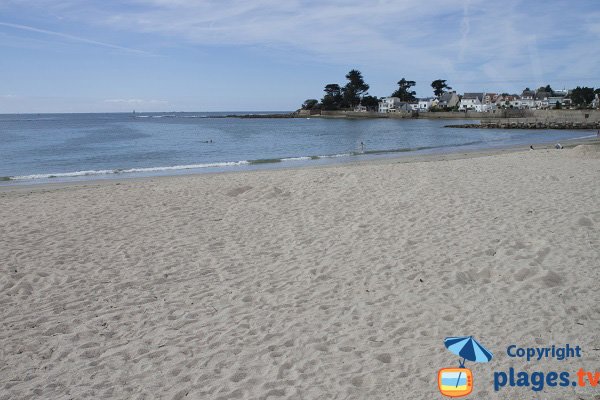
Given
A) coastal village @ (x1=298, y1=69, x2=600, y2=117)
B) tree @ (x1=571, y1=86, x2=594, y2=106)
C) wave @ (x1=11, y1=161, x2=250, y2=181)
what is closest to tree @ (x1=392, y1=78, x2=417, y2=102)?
coastal village @ (x1=298, y1=69, x2=600, y2=117)

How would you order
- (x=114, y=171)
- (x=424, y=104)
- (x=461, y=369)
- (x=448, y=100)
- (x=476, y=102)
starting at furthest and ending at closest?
(x=424, y=104)
(x=448, y=100)
(x=476, y=102)
(x=114, y=171)
(x=461, y=369)

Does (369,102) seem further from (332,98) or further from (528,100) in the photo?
(528,100)

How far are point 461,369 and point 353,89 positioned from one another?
485 feet

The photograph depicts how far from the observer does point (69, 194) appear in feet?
43.4

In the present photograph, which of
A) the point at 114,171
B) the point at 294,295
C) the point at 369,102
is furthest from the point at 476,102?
the point at 294,295

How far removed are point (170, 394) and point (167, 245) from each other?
4266 millimetres

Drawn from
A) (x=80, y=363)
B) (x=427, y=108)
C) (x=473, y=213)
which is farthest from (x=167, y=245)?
(x=427, y=108)

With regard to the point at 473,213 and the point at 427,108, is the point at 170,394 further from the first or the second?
the point at 427,108

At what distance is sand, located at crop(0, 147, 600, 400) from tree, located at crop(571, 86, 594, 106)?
435ft

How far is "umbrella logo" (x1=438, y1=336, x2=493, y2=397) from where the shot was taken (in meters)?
3.73

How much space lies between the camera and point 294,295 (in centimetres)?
565

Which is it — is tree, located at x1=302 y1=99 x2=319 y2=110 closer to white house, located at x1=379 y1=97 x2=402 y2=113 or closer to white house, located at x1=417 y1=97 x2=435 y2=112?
white house, located at x1=379 y1=97 x2=402 y2=113

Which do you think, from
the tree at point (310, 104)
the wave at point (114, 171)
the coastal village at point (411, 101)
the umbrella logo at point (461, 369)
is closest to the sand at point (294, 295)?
the umbrella logo at point (461, 369)

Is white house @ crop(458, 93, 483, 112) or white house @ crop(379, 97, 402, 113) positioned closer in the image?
white house @ crop(458, 93, 483, 112)
